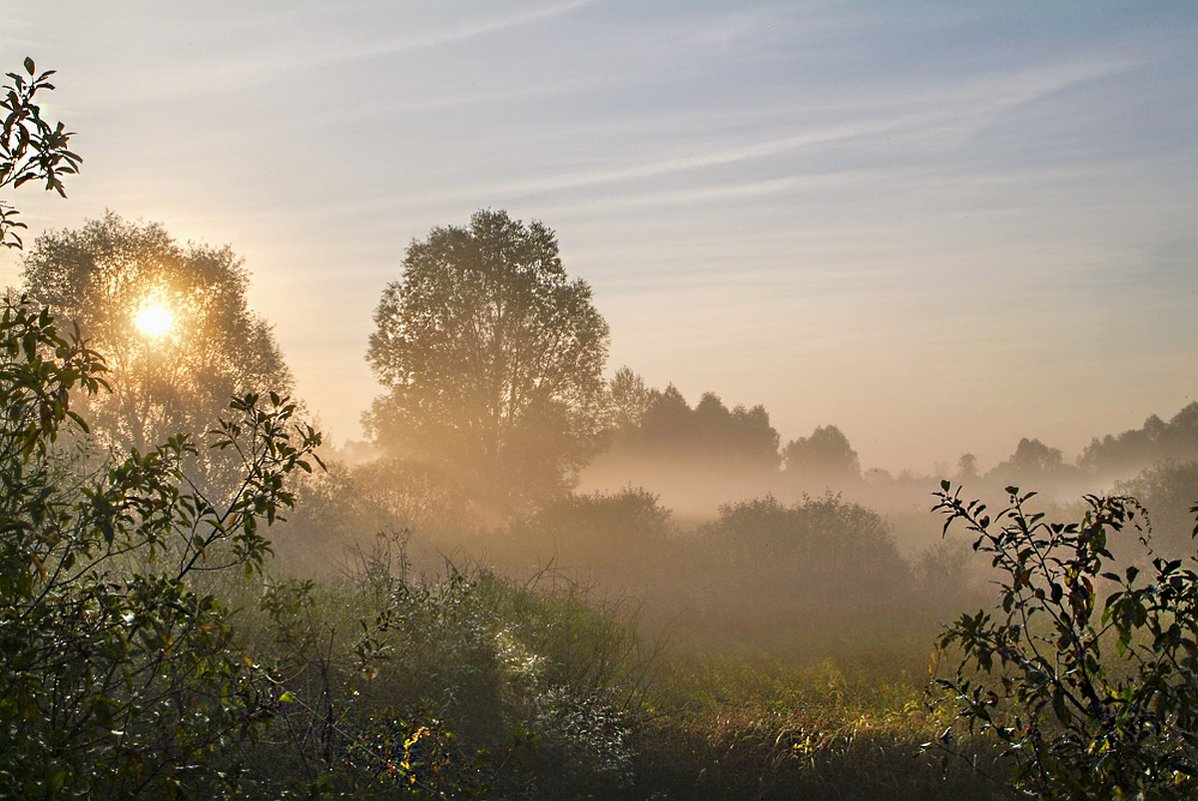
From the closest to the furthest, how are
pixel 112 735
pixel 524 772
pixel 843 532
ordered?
1. pixel 112 735
2. pixel 524 772
3. pixel 843 532

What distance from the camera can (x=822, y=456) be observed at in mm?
61594

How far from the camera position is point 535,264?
103 feet

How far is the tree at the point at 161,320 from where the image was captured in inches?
1021

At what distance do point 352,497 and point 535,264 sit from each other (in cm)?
961

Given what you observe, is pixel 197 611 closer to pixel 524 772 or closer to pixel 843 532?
pixel 524 772

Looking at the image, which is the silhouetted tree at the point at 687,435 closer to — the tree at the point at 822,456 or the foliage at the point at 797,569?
the tree at the point at 822,456

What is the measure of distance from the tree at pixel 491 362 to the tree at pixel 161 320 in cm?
434

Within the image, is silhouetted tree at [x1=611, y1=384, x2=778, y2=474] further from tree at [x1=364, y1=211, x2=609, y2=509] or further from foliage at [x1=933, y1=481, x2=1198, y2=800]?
foliage at [x1=933, y1=481, x2=1198, y2=800]

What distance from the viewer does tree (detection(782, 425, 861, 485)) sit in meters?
60.3

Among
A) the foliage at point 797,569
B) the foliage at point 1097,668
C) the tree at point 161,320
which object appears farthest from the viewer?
the tree at point 161,320

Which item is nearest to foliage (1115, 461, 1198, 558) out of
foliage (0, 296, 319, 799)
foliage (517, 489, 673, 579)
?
foliage (517, 489, 673, 579)

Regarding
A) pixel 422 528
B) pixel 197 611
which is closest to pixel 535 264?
pixel 422 528

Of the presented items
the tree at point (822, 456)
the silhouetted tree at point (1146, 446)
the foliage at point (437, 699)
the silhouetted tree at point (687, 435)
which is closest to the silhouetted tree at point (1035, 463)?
the silhouetted tree at point (1146, 446)

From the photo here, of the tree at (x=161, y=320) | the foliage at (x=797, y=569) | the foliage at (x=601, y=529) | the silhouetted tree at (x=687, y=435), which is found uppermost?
the tree at (x=161, y=320)
